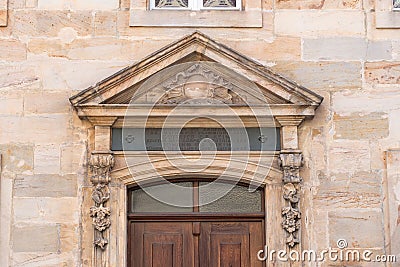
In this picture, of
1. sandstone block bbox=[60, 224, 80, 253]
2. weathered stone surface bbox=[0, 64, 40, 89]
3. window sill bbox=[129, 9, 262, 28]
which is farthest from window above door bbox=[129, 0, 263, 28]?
sandstone block bbox=[60, 224, 80, 253]

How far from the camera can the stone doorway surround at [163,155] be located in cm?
909

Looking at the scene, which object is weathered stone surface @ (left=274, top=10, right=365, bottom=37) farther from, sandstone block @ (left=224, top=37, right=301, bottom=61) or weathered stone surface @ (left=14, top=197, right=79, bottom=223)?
weathered stone surface @ (left=14, top=197, right=79, bottom=223)

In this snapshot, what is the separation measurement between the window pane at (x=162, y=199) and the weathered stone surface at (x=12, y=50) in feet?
6.00

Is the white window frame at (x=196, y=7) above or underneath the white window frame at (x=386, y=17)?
above

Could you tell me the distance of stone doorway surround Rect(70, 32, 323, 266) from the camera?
9.09 metres

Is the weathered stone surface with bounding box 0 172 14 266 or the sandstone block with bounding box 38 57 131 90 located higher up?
the sandstone block with bounding box 38 57 131 90

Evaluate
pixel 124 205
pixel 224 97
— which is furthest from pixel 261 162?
pixel 124 205

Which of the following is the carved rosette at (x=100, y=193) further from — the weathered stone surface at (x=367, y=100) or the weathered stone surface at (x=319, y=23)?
the weathered stone surface at (x=367, y=100)

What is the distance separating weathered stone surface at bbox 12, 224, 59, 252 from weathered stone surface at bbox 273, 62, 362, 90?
111 inches

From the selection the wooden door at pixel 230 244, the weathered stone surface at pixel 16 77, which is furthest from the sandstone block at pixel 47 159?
the wooden door at pixel 230 244

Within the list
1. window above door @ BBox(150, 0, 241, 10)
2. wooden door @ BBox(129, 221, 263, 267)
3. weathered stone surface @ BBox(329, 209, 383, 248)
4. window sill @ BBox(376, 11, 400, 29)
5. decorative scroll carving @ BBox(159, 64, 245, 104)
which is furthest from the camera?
window above door @ BBox(150, 0, 241, 10)

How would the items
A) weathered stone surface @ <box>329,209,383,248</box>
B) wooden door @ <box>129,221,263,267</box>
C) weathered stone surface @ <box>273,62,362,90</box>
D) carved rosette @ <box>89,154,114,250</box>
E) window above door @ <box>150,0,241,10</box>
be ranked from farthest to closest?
window above door @ <box>150,0,241,10</box>
weathered stone surface @ <box>273,62,362,90</box>
wooden door @ <box>129,221,263,267</box>
weathered stone surface @ <box>329,209,383,248</box>
carved rosette @ <box>89,154,114,250</box>

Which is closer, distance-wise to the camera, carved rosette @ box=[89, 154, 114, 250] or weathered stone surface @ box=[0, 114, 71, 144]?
carved rosette @ box=[89, 154, 114, 250]

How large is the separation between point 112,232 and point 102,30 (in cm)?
210
